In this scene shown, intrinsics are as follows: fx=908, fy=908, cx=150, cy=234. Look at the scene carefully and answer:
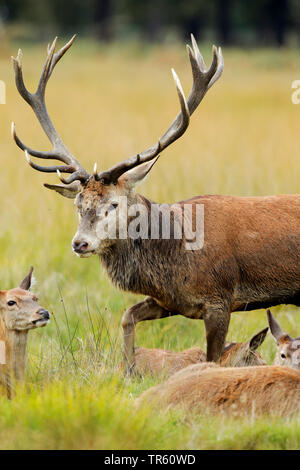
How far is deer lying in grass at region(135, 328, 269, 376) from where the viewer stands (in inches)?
245

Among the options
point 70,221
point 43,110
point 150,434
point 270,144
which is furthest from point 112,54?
point 150,434

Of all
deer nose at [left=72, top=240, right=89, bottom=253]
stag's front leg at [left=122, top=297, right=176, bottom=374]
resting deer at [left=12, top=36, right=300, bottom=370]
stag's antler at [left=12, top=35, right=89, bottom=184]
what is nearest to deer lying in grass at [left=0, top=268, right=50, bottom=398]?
deer nose at [left=72, top=240, right=89, bottom=253]

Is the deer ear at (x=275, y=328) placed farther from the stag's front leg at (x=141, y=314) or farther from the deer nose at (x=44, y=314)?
the deer nose at (x=44, y=314)

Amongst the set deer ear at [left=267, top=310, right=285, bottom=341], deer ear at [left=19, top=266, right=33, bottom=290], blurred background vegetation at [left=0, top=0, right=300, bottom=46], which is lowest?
deer ear at [left=267, top=310, right=285, bottom=341]

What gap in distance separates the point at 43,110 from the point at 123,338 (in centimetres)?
184

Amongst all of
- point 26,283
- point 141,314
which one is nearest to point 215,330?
point 141,314

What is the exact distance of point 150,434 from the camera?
4.45 meters

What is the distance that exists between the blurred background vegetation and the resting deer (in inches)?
1780

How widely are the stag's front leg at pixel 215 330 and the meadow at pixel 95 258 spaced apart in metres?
0.61

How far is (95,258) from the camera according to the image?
9.40 meters

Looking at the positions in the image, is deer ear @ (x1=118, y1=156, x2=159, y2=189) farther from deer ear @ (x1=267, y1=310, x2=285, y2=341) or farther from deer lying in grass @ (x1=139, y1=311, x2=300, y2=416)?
deer lying in grass @ (x1=139, y1=311, x2=300, y2=416)

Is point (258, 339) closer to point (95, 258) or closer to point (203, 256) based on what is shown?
point (203, 256)

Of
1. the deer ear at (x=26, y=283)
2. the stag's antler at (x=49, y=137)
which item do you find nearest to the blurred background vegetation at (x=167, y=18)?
the stag's antler at (x=49, y=137)

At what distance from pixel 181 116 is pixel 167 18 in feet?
181
